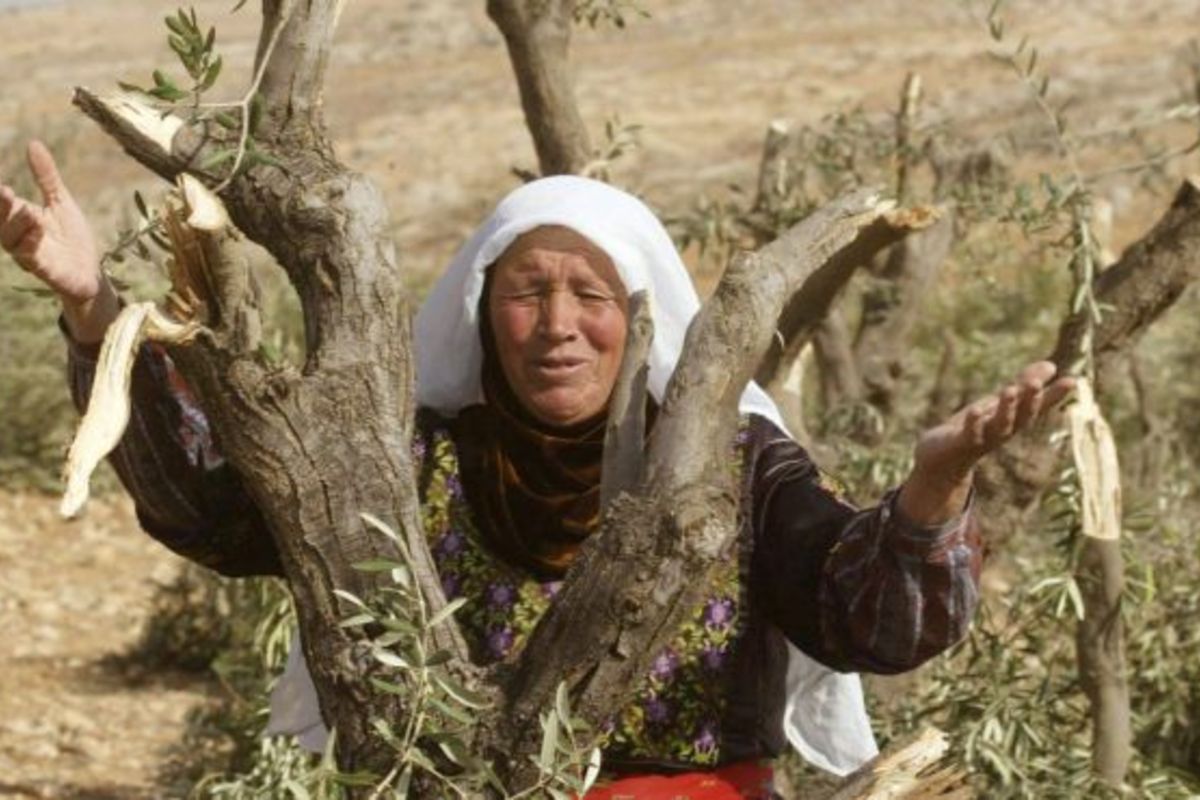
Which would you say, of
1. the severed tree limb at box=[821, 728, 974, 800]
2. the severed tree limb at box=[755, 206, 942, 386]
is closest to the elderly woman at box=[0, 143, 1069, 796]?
the severed tree limb at box=[821, 728, 974, 800]

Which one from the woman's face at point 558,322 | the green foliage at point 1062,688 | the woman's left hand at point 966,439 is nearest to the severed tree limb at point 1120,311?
the green foliage at point 1062,688

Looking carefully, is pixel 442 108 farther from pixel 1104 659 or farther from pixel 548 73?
pixel 1104 659

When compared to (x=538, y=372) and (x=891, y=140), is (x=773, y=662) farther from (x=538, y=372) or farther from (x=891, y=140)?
(x=891, y=140)

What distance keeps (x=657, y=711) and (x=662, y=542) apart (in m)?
0.60

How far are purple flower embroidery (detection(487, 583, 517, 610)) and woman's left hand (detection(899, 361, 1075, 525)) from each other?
0.71 m

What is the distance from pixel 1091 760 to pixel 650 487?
2152 millimetres

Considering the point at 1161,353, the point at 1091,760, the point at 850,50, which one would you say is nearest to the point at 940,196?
the point at 1091,760

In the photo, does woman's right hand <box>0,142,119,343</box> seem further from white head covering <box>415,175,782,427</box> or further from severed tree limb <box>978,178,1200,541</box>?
severed tree limb <box>978,178,1200,541</box>

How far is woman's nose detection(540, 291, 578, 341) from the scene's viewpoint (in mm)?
3520

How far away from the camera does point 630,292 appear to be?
3578 mm

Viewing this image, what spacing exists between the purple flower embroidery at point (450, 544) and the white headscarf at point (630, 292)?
0.77 ft

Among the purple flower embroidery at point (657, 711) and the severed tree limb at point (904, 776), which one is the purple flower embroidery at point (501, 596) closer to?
the purple flower embroidery at point (657, 711)

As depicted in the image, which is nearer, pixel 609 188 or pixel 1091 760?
pixel 609 188

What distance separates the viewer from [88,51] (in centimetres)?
3378
